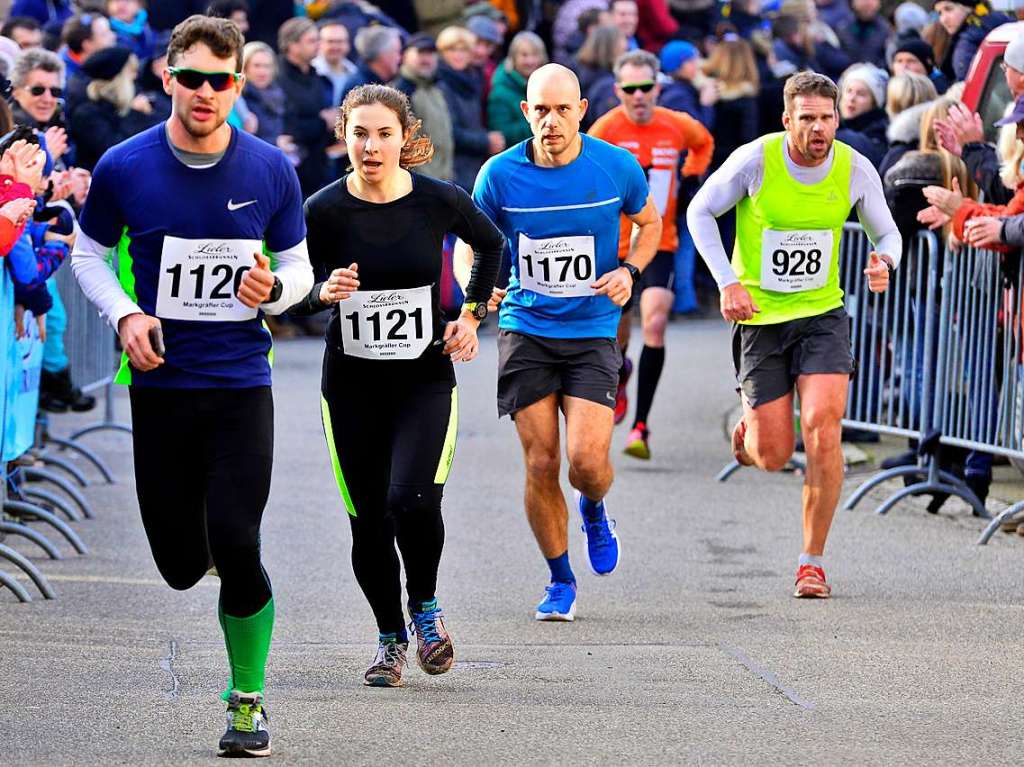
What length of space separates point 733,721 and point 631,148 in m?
7.37

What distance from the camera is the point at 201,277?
6.18 metres

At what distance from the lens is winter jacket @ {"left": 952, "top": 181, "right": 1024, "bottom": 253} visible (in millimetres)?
10289

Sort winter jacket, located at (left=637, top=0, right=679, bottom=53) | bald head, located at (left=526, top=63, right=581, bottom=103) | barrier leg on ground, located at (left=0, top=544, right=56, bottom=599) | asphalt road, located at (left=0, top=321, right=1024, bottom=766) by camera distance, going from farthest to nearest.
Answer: winter jacket, located at (left=637, top=0, right=679, bottom=53) < barrier leg on ground, located at (left=0, top=544, right=56, bottom=599) < bald head, located at (left=526, top=63, right=581, bottom=103) < asphalt road, located at (left=0, top=321, right=1024, bottom=766)

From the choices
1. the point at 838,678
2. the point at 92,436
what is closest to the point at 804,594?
the point at 838,678

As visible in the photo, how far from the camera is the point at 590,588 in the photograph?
936cm

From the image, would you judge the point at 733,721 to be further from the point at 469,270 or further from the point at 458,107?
the point at 458,107

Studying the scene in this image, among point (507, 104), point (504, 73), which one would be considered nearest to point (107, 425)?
point (507, 104)

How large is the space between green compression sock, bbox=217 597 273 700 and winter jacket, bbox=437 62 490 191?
41.5ft

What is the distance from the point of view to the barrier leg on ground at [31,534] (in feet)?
31.8

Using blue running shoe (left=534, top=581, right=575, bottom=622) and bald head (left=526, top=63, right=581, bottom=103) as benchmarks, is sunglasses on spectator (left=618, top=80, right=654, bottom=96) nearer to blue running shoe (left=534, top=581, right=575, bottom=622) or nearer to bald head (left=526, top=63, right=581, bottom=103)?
bald head (left=526, top=63, right=581, bottom=103)

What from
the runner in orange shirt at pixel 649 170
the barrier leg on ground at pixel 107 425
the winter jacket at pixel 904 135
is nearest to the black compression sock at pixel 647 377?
the runner in orange shirt at pixel 649 170

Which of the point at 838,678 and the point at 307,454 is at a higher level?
the point at 838,678

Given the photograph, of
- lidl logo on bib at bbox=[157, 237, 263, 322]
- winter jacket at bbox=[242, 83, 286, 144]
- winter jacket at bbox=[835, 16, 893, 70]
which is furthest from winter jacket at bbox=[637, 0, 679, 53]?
lidl logo on bib at bbox=[157, 237, 263, 322]

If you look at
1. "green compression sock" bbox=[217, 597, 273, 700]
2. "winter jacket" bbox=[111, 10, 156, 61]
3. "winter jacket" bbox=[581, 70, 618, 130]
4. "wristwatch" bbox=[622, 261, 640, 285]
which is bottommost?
"winter jacket" bbox=[581, 70, 618, 130]
